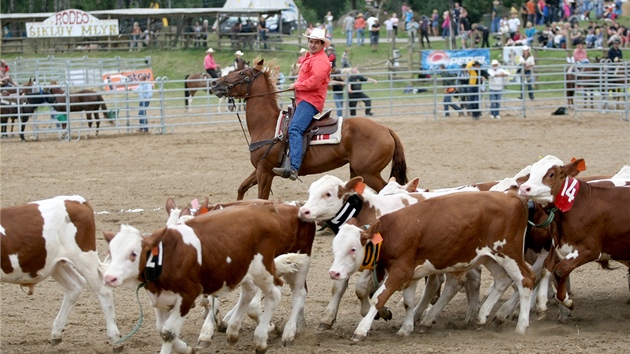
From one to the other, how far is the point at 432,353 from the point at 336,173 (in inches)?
360

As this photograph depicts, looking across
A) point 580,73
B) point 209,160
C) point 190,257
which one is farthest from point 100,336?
point 580,73

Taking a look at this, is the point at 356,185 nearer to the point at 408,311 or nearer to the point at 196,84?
the point at 408,311

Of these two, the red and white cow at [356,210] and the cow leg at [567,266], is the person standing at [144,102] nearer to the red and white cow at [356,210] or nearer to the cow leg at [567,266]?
the red and white cow at [356,210]

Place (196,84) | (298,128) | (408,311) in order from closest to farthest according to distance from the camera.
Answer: (408,311)
(298,128)
(196,84)

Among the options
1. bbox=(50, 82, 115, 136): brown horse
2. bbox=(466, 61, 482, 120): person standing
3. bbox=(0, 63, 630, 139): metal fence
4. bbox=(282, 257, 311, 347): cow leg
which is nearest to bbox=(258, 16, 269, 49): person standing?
bbox=(0, 63, 630, 139): metal fence

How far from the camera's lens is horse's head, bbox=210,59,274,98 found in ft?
37.4

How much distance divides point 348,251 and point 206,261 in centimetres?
102

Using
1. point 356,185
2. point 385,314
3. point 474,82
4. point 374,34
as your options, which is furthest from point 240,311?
point 374,34

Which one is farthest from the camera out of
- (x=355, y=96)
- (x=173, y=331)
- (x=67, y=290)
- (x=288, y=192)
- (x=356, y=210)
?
(x=355, y=96)

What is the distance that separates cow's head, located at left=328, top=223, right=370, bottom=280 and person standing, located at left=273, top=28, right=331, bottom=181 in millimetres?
4300

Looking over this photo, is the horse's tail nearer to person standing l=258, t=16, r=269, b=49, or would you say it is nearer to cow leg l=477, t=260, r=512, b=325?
cow leg l=477, t=260, r=512, b=325

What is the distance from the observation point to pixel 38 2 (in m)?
52.6

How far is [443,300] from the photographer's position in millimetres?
7211

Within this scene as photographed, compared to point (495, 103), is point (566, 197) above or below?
above
